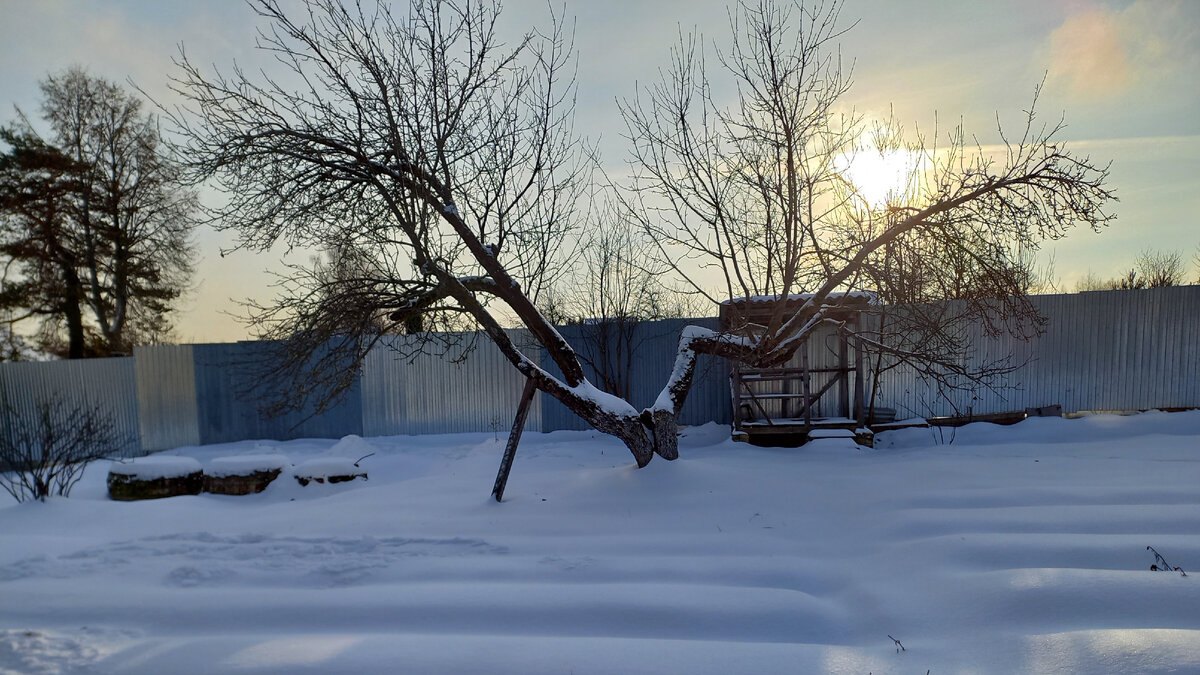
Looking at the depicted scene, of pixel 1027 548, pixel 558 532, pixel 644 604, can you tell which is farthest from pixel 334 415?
pixel 1027 548

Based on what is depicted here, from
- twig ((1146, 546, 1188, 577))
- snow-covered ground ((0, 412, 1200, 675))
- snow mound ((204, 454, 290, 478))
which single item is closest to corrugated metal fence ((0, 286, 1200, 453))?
snow mound ((204, 454, 290, 478))

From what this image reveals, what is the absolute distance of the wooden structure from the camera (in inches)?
359

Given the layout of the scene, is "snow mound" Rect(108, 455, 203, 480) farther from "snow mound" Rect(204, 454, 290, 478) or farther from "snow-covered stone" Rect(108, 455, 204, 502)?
"snow mound" Rect(204, 454, 290, 478)

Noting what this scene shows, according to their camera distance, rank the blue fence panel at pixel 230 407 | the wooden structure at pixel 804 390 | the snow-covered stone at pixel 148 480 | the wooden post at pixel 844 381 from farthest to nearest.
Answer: the blue fence panel at pixel 230 407 < the wooden post at pixel 844 381 < the wooden structure at pixel 804 390 < the snow-covered stone at pixel 148 480

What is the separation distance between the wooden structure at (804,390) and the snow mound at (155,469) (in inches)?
298

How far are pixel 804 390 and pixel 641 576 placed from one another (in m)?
6.37

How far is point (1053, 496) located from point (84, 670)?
22.9 ft

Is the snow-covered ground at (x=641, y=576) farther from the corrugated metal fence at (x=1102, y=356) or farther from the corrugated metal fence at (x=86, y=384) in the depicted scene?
the corrugated metal fence at (x=86, y=384)

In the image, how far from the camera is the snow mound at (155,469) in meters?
7.28

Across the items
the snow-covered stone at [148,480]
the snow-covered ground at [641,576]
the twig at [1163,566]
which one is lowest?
the snow-covered stone at [148,480]

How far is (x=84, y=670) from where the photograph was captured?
2852 millimetres

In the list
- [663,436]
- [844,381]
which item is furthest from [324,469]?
[844,381]

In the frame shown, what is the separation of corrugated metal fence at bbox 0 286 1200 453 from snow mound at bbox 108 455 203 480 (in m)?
3.32

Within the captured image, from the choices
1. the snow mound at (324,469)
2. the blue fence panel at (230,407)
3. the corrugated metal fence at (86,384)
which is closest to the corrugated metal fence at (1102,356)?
the snow mound at (324,469)
